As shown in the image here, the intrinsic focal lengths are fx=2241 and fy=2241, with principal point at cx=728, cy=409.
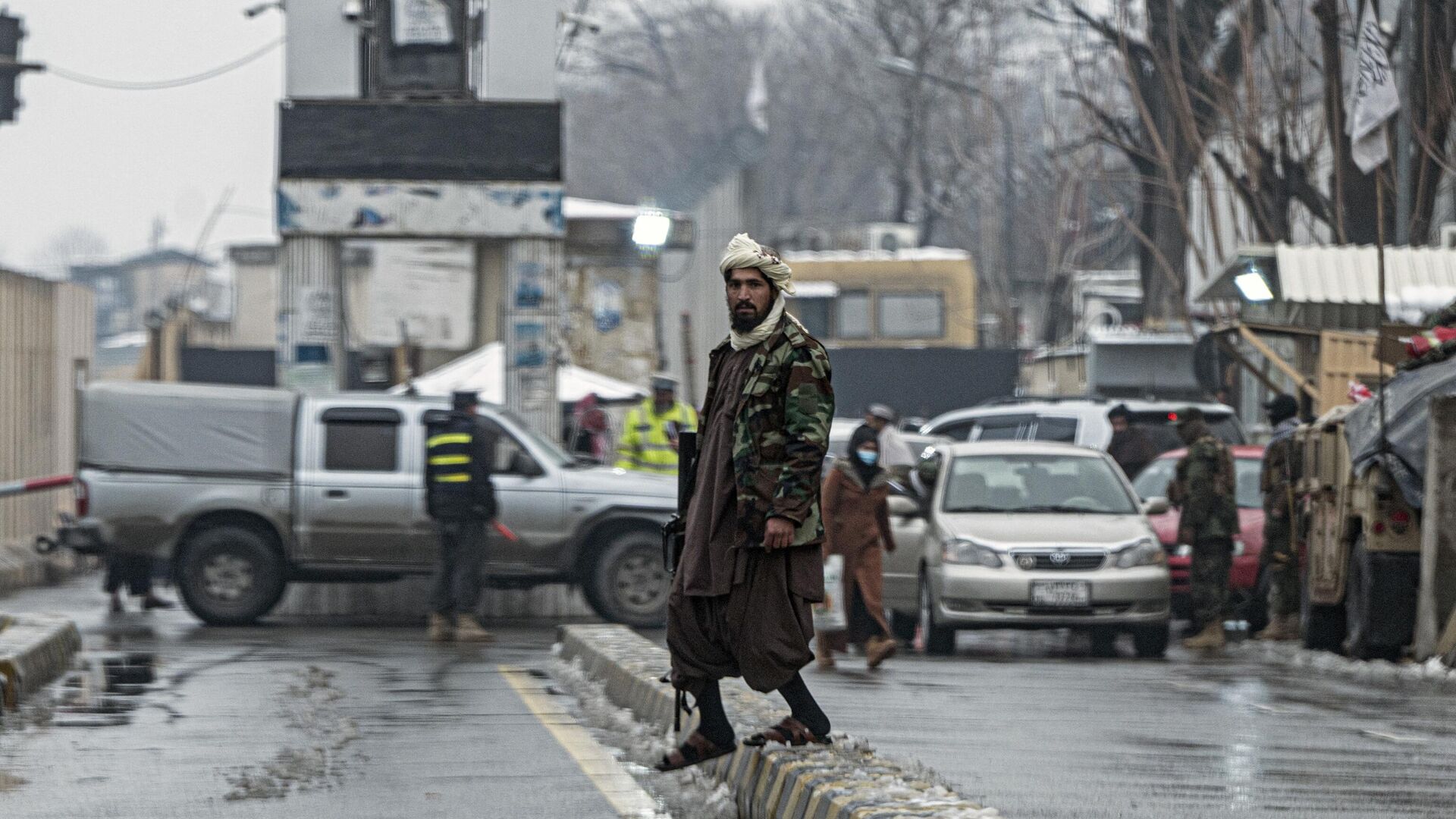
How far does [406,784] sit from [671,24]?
214 ft

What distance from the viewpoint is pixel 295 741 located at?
974 cm

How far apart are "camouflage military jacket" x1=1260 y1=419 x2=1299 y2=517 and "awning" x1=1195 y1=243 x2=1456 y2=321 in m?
2.80

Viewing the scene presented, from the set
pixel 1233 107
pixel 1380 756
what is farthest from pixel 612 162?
pixel 1380 756

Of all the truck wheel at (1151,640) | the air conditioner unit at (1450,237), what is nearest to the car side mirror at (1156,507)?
the truck wheel at (1151,640)

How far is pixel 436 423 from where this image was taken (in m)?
16.7

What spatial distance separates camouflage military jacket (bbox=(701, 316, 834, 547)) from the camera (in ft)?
24.2

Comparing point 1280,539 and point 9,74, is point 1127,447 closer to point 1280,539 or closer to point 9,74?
point 1280,539

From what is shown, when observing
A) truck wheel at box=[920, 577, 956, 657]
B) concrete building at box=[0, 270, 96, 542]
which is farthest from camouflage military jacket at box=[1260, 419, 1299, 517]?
concrete building at box=[0, 270, 96, 542]

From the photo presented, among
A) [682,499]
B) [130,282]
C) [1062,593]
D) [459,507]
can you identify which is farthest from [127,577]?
[130,282]

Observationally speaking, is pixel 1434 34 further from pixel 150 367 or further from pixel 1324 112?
pixel 150 367

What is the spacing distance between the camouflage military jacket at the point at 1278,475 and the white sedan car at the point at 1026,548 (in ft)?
3.50

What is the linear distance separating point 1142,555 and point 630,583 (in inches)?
168

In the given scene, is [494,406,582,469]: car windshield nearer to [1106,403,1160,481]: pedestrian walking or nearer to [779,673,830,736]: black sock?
[1106,403,1160,481]: pedestrian walking

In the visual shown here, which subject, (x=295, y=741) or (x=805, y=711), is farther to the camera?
(x=295, y=741)
